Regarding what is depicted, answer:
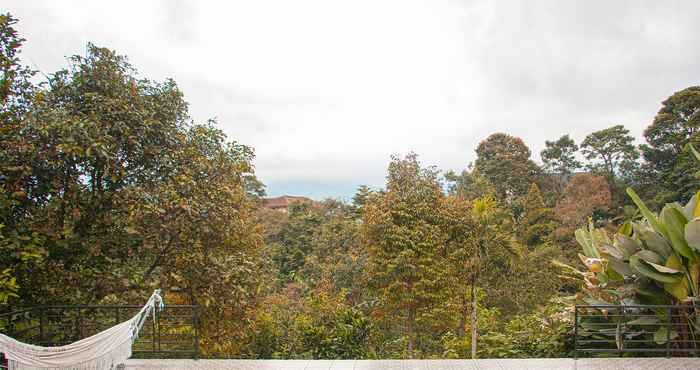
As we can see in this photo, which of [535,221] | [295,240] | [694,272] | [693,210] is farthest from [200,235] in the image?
[535,221]

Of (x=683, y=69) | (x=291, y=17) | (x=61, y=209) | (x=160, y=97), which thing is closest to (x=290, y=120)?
(x=291, y=17)

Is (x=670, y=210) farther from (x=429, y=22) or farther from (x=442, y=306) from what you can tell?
(x=429, y=22)

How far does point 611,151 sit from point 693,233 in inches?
779

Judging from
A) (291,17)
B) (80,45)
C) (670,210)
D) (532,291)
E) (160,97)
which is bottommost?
(532,291)

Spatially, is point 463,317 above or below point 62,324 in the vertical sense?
below

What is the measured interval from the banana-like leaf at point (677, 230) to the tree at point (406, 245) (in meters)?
4.94

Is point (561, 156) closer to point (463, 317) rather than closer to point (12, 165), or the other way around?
point (463, 317)

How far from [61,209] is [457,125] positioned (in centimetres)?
1186

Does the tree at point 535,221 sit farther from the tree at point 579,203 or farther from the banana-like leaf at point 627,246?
the banana-like leaf at point 627,246

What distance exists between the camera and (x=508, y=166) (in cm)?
2333

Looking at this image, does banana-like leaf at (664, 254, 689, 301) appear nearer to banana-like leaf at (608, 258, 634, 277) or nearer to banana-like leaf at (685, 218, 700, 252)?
banana-like leaf at (685, 218, 700, 252)

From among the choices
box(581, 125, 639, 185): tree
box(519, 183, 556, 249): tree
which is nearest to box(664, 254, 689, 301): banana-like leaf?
box(519, 183, 556, 249): tree

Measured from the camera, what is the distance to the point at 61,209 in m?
5.57

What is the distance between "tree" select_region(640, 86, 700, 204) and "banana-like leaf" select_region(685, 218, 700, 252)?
14920 mm
